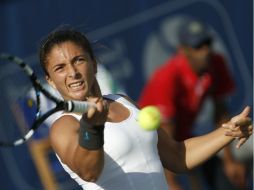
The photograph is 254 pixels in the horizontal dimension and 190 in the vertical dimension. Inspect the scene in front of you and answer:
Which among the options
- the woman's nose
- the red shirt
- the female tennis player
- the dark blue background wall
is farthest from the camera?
the dark blue background wall

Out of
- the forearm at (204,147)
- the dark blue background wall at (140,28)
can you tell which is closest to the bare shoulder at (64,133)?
the forearm at (204,147)

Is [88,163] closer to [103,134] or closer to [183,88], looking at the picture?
[103,134]

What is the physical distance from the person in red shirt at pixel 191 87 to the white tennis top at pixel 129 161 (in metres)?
3.14

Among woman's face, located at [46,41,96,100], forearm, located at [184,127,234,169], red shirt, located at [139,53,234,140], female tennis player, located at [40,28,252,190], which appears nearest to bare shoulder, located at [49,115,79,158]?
female tennis player, located at [40,28,252,190]

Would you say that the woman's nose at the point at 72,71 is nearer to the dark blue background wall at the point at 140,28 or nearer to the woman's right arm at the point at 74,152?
the woman's right arm at the point at 74,152

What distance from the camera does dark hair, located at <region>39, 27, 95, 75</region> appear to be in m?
4.26

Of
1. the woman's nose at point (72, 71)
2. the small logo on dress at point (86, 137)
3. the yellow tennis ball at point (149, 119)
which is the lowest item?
the yellow tennis ball at point (149, 119)

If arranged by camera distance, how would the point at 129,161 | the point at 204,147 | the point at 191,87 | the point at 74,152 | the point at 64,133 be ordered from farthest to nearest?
the point at 191,87, the point at 204,147, the point at 129,161, the point at 64,133, the point at 74,152

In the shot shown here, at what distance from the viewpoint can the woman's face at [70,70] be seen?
162 inches

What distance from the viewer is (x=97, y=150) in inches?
152

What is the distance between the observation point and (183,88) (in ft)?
25.4

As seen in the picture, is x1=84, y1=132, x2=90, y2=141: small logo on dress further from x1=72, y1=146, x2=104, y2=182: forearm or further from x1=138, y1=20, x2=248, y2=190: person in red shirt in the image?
x1=138, y1=20, x2=248, y2=190: person in red shirt

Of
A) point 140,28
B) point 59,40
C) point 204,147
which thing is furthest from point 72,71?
point 140,28

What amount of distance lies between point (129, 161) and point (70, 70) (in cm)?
48
